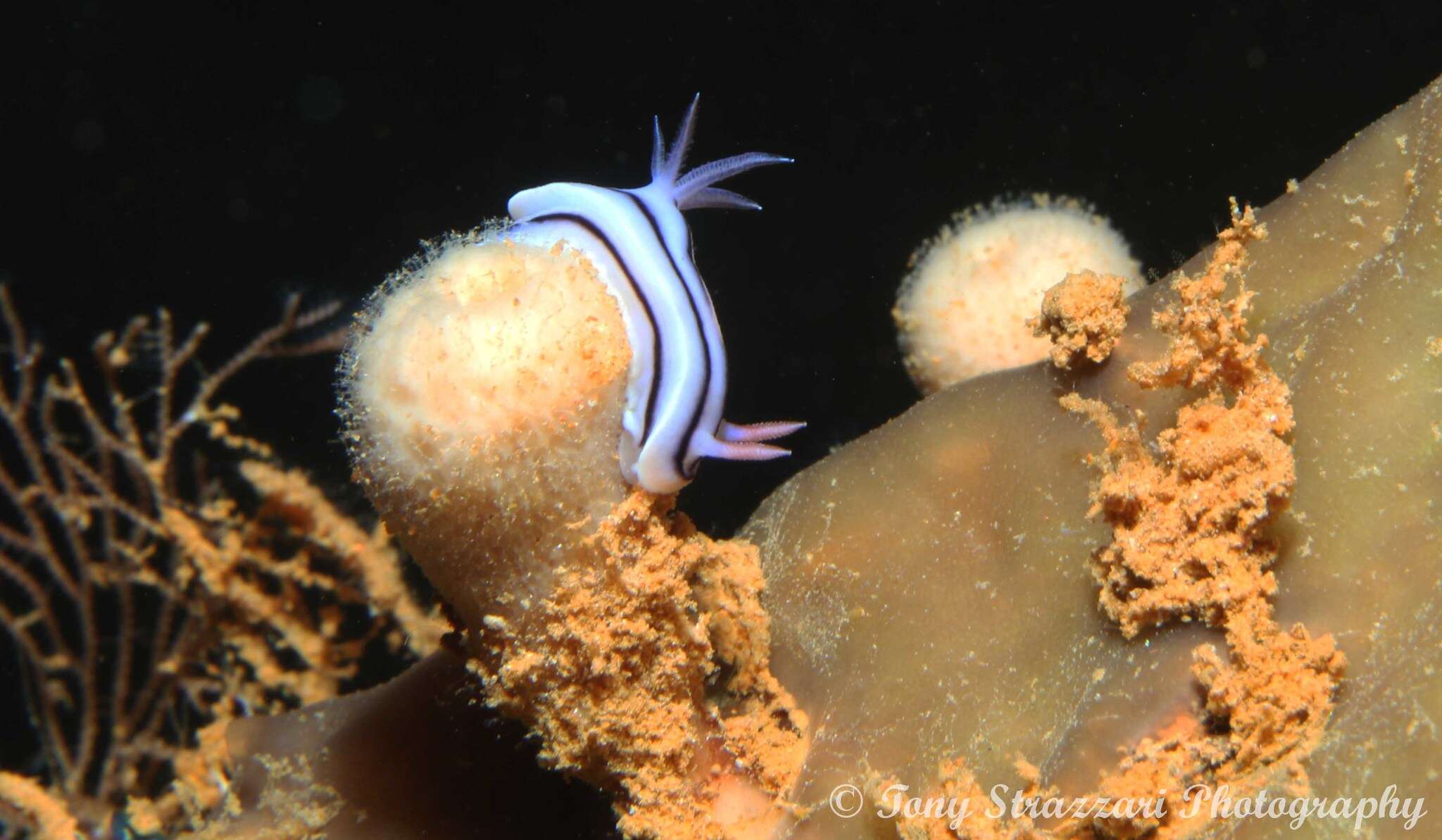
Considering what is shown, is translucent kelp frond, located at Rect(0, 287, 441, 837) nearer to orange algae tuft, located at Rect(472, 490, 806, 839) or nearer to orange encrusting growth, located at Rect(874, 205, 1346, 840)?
orange algae tuft, located at Rect(472, 490, 806, 839)

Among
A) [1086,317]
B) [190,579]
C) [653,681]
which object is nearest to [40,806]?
[190,579]

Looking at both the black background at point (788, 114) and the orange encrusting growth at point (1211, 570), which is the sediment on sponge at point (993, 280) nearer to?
the black background at point (788, 114)

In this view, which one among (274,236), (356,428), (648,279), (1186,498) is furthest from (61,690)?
(1186,498)

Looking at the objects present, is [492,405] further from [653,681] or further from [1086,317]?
[1086,317]

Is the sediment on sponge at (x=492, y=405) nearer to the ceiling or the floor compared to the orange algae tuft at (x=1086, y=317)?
nearer to the floor

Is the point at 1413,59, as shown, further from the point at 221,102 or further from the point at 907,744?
the point at 221,102

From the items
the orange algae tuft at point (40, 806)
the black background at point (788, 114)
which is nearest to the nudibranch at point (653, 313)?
the orange algae tuft at point (40, 806)
